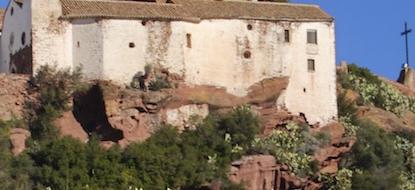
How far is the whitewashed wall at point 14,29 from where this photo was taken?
67.6m

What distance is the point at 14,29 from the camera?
227 feet

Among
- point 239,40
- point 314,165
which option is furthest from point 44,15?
point 314,165

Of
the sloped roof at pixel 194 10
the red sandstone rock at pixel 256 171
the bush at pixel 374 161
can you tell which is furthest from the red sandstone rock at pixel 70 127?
the bush at pixel 374 161

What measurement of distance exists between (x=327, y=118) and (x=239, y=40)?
5.01 meters

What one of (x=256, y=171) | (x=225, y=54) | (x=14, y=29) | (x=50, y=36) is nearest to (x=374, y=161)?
(x=256, y=171)

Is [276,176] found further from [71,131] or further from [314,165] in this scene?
[71,131]

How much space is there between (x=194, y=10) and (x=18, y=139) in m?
9.79

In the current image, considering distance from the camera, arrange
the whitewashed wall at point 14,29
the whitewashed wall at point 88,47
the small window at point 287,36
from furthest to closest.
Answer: the small window at point 287,36, the whitewashed wall at point 14,29, the whitewashed wall at point 88,47

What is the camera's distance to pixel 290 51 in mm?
70125

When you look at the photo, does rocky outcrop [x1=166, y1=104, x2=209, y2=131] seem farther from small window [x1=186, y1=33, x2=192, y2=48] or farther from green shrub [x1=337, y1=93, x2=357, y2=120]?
green shrub [x1=337, y1=93, x2=357, y2=120]

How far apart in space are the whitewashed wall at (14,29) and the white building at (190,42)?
4 centimetres

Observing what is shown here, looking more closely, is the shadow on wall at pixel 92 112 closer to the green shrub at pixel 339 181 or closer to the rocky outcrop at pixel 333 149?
the rocky outcrop at pixel 333 149

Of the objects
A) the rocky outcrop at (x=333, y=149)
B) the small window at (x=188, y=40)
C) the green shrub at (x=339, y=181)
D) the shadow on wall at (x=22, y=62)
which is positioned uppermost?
the small window at (x=188, y=40)

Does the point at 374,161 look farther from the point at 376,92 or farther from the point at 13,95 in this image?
the point at 13,95
